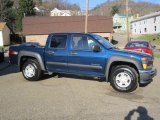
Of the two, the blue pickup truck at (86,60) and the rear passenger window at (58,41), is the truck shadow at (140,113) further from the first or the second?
the rear passenger window at (58,41)

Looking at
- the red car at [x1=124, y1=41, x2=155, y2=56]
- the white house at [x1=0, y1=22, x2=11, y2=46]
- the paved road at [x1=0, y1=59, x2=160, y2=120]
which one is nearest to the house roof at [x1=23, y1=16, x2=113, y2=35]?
the white house at [x1=0, y1=22, x2=11, y2=46]

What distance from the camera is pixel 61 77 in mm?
13242

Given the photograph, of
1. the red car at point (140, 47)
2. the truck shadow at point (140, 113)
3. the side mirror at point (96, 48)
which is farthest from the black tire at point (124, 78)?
the red car at point (140, 47)

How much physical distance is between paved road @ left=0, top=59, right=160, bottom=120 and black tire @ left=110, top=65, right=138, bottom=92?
268 millimetres

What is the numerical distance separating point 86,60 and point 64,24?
4940cm

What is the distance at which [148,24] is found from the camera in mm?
81062

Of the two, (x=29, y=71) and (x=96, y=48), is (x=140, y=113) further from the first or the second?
(x=29, y=71)

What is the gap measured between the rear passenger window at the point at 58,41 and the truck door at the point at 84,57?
14.1 inches

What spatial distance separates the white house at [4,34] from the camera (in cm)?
5972

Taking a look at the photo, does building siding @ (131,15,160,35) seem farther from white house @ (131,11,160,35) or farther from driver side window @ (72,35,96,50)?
driver side window @ (72,35,96,50)

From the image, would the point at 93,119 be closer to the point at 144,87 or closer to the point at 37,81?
the point at 144,87

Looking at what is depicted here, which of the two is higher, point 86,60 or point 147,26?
point 147,26

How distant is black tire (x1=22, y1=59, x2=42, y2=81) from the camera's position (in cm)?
1228

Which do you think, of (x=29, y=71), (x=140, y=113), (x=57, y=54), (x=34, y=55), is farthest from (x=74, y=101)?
(x=29, y=71)
